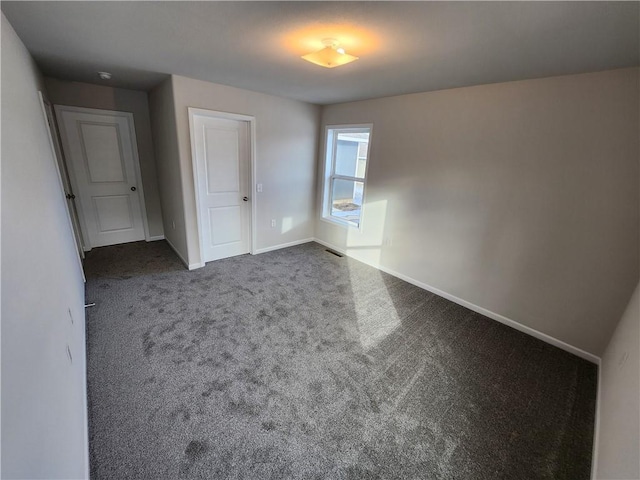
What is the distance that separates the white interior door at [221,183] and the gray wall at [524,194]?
1.80 metres

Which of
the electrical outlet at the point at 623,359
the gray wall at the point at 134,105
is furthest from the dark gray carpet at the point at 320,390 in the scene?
the gray wall at the point at 134,105

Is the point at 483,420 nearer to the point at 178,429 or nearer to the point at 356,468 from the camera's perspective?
the point at 356,468

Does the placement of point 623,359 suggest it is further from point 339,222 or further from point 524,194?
point 339,222

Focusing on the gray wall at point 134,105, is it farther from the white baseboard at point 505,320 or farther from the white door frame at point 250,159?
the white baseboard at point 505,320

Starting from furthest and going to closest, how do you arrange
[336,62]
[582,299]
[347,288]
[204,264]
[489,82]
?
[204,264]
[347,288]
[489,82]
[582,299]
[336,62]

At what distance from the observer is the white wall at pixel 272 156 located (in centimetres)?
304

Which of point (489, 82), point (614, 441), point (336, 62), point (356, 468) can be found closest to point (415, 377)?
point (356, 468)

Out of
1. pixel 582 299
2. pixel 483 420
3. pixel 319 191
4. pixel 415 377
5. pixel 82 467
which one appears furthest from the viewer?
pixel 319 191

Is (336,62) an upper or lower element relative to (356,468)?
upper

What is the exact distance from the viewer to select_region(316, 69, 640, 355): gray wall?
6.59 ft

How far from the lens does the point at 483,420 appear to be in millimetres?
1711

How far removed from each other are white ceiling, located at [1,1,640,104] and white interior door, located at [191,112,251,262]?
79 centimetres

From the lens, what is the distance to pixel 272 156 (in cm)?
385

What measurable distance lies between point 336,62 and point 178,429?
249 centimetres
